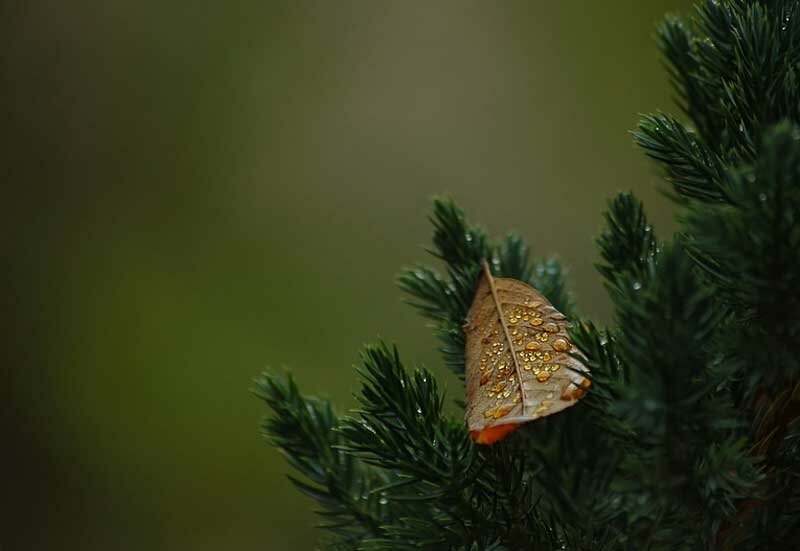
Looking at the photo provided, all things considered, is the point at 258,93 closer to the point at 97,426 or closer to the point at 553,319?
the point at 97,426

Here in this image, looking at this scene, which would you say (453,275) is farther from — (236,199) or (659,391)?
(236,199)

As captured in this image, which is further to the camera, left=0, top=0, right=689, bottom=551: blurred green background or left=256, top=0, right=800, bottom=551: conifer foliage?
left=0, top=0, right=689, bottom=551: blurred green background

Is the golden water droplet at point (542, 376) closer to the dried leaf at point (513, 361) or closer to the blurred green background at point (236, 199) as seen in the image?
the dried leaf at point (513, 361)

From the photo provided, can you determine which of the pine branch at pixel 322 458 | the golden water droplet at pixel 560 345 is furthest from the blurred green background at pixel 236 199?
the golden water droplet at pixel 560 345

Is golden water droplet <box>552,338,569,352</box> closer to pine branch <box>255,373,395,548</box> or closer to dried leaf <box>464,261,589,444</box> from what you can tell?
dried leaf <box>464,261,589,444</box>

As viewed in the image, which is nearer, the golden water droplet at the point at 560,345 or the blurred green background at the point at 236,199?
the golden water droplet at the point at 560,345

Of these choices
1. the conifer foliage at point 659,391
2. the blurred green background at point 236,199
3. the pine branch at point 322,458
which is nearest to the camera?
the conifer foliage at point 659,391

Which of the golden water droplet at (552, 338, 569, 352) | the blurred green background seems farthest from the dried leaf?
the blurred green background
